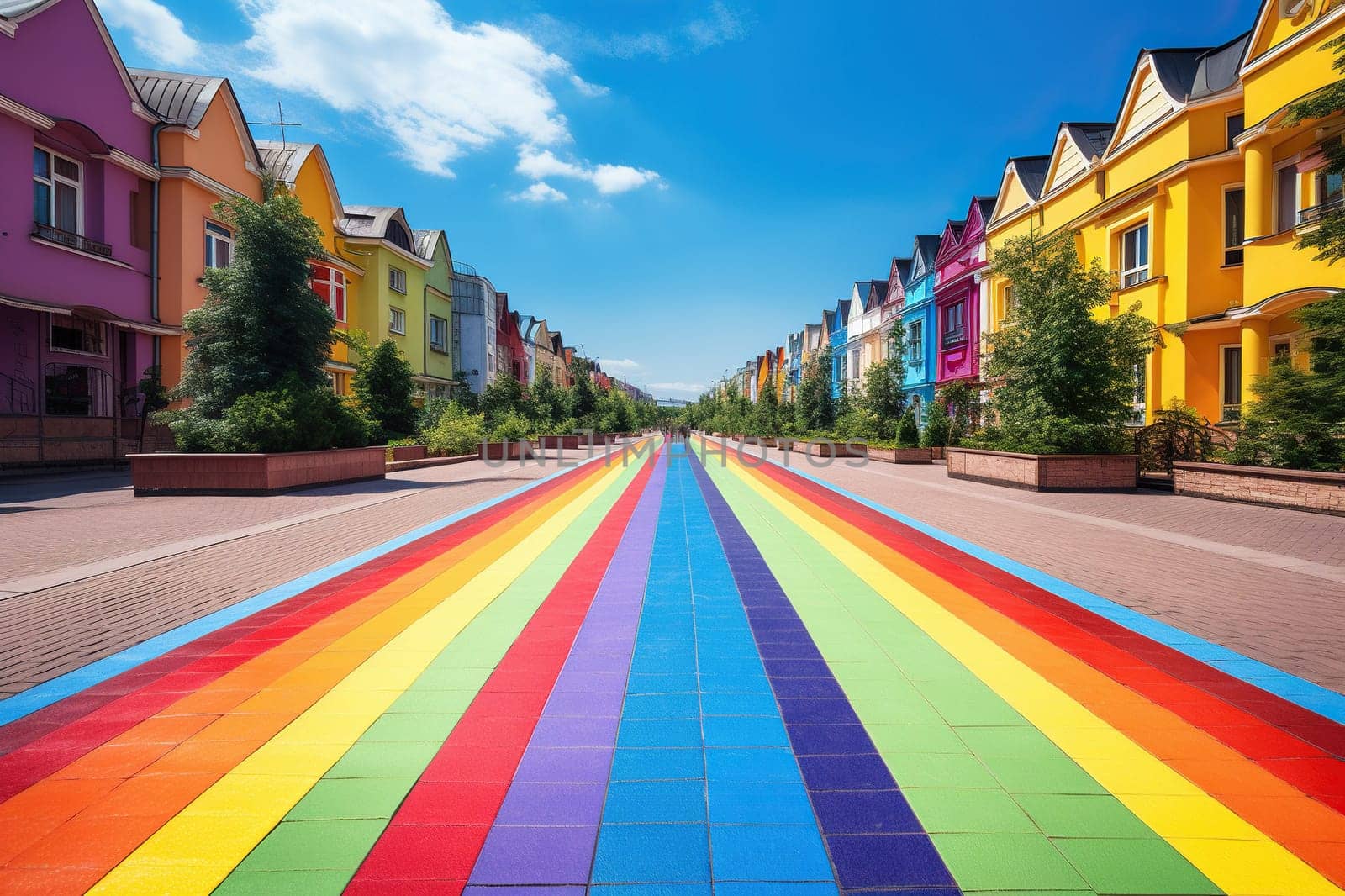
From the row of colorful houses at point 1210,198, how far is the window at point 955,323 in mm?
3861

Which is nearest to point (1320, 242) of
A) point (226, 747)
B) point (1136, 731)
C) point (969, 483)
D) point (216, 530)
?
point (969, 483)

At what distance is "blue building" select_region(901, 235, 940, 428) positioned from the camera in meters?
32.3

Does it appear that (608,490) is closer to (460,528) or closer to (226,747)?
(460,528)

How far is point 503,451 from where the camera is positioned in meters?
28.1

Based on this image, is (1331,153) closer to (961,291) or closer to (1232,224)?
(1232,224)

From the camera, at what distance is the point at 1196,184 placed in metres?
16.8

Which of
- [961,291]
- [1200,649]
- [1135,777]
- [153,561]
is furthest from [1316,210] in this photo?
[153,561]

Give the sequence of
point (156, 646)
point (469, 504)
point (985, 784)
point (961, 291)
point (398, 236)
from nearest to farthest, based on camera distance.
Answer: point (985, 784) < point (156, 646) < point (469, 504) < point (961, 291) < point (398, 236)

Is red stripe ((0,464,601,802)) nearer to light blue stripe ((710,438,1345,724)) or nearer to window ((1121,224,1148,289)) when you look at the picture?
light blue stripe ((710,438,1345,724))

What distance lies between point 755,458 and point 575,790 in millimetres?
24885

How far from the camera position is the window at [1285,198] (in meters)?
14.6

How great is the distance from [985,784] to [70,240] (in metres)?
23.2

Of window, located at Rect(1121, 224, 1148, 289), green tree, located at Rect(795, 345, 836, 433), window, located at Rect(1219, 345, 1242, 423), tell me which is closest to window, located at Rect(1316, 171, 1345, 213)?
window, located at Rect(1219, 345, 1242, 423)

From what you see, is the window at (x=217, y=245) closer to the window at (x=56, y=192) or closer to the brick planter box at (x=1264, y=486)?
the window at (x=56, y=192)
